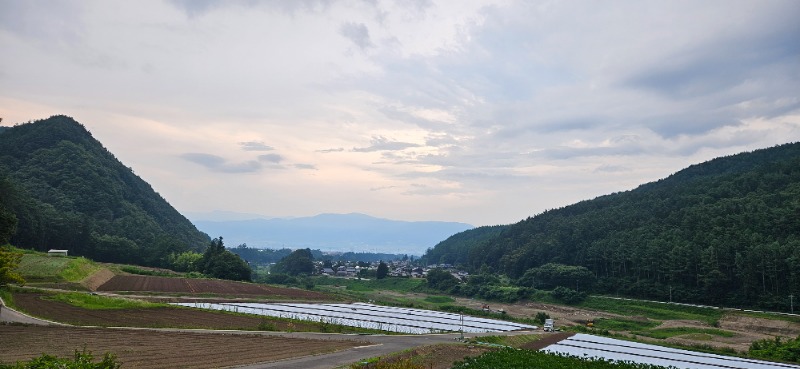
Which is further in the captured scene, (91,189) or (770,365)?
(91,189)

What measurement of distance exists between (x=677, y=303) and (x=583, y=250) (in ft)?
112

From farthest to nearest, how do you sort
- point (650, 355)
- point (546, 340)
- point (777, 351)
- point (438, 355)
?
point (546, 340) < point (777, 351) < point (650, 355) < point (438, 355)

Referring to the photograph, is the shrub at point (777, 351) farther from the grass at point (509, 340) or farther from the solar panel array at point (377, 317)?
the solar panel array at point (377, 317)

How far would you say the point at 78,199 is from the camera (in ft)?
383

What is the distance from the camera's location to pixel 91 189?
12175 cm

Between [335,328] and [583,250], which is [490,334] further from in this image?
[583,250]

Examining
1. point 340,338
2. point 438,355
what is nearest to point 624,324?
point 438,355

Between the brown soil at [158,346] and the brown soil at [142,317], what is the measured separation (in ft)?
12.6

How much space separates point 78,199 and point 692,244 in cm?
12980

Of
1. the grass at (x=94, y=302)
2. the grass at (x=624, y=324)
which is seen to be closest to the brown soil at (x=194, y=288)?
the grass at (x=94, y=302)

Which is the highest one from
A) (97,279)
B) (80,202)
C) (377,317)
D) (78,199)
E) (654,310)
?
(78,199)

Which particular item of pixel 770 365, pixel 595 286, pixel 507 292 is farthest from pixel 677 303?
pixel 770 365

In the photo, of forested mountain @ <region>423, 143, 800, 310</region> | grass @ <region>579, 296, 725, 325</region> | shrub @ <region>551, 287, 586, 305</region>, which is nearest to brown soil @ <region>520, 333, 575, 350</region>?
grass @ <region>579, 296, 725, 325</region>

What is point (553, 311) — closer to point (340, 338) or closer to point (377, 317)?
point (377, 317)
